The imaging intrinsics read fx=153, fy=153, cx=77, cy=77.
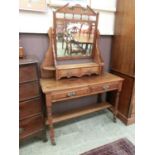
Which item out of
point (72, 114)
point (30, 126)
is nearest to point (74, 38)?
point (72, 114)

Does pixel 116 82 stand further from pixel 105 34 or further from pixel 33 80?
pixel 33 80

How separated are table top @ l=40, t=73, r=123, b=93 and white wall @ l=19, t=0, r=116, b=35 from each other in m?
0.60

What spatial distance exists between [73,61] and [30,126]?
0.92 meters

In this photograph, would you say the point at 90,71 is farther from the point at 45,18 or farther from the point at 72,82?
the point at 45,18

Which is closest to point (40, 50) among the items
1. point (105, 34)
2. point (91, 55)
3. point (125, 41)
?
point (91, 55)

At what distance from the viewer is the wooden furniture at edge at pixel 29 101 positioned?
4.82 feet

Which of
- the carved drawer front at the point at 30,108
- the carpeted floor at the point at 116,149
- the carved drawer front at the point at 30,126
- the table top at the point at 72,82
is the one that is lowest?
the carpeted floor at the point at 116,149

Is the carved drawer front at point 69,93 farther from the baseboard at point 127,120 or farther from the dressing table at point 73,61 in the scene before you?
the baseboard at point 127,120

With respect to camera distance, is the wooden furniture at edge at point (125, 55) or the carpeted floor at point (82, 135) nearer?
Result: the carpeted floor at point (82, 135)

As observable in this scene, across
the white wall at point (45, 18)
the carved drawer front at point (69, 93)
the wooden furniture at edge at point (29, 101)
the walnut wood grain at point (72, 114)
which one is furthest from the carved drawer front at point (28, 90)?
the white wall at point (45, 18)

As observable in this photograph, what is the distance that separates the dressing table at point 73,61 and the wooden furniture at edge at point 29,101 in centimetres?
11

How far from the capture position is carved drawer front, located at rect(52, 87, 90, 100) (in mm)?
1600
